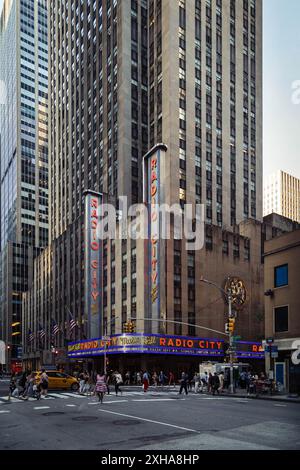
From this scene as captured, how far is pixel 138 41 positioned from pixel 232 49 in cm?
1804

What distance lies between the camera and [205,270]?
6769 centimetres

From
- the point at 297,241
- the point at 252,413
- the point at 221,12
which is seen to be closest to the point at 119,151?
the point at 221,12

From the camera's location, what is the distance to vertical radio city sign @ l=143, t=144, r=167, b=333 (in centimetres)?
6044

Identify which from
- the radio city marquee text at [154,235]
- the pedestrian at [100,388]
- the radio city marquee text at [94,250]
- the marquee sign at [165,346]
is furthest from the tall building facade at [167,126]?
the pedestrian at [100,388]

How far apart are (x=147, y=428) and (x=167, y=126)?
6475 cm

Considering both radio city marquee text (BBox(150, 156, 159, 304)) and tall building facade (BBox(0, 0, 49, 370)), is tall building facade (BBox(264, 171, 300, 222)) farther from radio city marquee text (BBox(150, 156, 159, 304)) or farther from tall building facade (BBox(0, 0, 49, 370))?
radio city marquee text (BBox(150, 156, 159, 304))

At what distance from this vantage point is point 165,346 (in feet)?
192

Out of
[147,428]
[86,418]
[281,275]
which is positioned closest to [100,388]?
[86,418]

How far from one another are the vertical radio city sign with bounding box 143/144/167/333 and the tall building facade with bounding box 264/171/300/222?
426 ft

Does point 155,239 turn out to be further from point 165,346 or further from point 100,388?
point 100,388

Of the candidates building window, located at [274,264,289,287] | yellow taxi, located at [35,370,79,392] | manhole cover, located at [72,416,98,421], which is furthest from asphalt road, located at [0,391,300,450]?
building window, located at [274,264,289,287]

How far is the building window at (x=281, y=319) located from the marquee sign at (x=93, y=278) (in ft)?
132

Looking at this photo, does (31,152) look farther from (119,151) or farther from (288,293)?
(288,293)

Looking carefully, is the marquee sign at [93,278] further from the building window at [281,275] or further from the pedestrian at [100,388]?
the pedestrian at [100,388]
